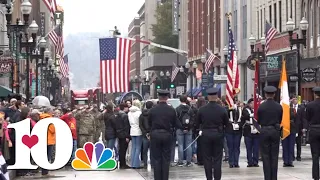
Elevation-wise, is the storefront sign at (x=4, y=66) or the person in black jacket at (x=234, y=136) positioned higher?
the storefront sign at (x=4, y=66)

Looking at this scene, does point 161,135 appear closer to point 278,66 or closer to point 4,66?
point 4,66

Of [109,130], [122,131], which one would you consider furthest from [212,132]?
[109,130]

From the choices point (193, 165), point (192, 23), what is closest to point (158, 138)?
point (193, 165)

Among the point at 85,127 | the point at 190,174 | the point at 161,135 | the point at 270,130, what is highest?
the point at 270,130

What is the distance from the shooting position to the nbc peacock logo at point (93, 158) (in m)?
22.9

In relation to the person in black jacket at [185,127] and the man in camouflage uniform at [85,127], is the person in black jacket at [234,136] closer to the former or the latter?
the person in black jacket at [185,127]

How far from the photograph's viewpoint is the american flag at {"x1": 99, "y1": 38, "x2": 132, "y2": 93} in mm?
31047

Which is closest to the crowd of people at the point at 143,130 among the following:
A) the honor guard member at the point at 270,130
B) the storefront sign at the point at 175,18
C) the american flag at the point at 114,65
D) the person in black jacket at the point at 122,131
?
the person in black jacket at the point at 122,131

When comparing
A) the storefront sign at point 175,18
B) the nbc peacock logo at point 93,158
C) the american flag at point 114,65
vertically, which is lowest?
the nbc peacock logo at point 93,158

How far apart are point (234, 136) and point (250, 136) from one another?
1.46 ft

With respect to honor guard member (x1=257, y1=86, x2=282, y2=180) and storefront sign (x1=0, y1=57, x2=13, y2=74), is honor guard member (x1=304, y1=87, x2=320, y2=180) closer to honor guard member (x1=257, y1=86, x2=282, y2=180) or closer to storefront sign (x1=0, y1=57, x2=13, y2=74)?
honor guard member (x1=257, y1=86, x2=282, y2=180)

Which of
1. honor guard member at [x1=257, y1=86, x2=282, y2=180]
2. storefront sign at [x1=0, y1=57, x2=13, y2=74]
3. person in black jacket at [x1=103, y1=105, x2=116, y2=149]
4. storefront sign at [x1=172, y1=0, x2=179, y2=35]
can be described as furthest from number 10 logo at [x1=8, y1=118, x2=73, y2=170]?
storefront sign at [x1=172, y1=0, x2=179, y2=35]

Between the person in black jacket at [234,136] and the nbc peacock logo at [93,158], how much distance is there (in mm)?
3407

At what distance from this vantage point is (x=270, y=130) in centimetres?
1803
